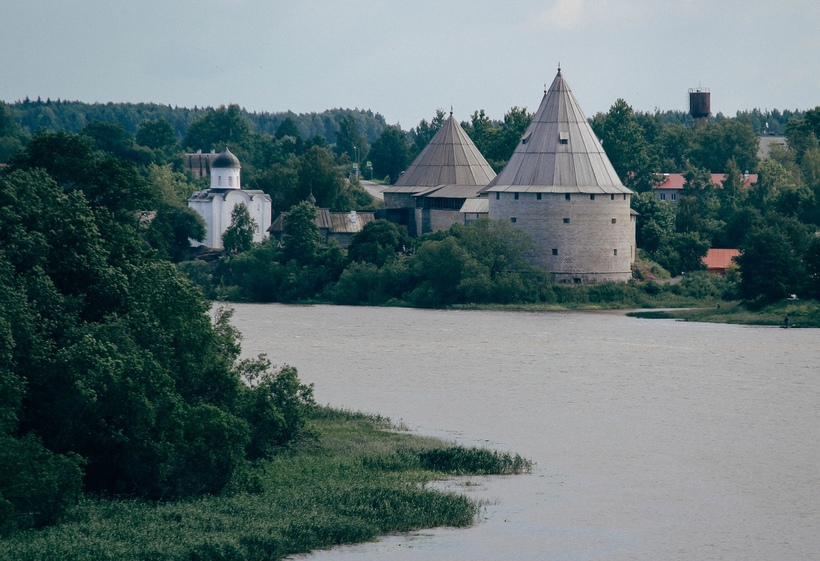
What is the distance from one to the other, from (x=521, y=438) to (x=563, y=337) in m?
12.8

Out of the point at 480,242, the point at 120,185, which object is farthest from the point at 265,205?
the point at 120,185

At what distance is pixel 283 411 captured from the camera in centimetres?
2062

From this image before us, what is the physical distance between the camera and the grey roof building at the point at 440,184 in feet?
169

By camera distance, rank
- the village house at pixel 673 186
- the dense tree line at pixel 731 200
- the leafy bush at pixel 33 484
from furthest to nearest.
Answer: the village house at pixel 673 186 → the dense tree line at pixel 731 200 → the leafy bush at pixel 33 484

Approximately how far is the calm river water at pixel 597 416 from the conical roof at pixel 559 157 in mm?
5063

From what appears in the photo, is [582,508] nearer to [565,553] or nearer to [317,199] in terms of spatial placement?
[565,553]

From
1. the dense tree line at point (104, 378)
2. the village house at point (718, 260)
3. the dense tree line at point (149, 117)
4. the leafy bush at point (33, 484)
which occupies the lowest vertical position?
the leafy bush at point (33, 484)

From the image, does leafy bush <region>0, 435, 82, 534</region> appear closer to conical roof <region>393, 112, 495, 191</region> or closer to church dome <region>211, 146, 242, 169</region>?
conical roof <region>393, 112, 495, 191</region>

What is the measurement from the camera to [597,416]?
2477 cm

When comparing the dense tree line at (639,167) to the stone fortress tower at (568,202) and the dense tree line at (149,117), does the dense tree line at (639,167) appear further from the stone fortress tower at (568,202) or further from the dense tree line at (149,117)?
the dense tree line at (149,117)

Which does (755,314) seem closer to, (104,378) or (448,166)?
(448,166)

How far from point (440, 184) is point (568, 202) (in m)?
→ 10.7

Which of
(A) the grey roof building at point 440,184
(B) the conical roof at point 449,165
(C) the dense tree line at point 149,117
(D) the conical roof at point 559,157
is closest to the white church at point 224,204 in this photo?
(A) the grey roof building at point 440,184

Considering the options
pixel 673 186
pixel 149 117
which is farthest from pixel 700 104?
pixel 149 117
